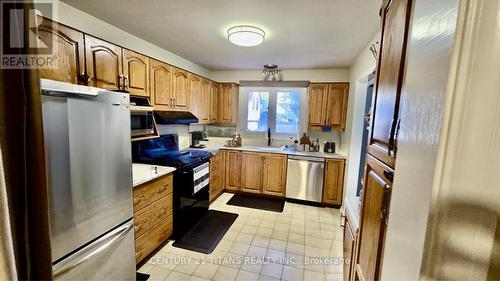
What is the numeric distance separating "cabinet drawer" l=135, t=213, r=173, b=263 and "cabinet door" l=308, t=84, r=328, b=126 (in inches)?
106

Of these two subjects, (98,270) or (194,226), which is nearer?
(98,270)

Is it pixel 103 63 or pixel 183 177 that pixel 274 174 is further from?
pixel 103 63

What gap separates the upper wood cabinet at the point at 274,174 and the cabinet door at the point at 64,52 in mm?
2739

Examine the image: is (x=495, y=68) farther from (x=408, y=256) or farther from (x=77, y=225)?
(x=77, y=225)

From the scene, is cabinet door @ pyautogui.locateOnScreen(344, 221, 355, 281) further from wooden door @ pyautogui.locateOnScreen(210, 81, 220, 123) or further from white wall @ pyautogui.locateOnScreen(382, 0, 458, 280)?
wooden door @ pyautogui.locateOnScreen(210, 81, 220, 123)

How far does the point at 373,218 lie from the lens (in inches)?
34.0

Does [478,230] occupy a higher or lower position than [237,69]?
lower

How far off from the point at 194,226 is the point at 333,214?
2086mm

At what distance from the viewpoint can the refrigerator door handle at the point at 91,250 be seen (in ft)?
3.87

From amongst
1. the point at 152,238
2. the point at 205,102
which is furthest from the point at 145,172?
the point at 205,102

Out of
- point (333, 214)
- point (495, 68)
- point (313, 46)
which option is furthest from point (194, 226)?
point (495, 68)

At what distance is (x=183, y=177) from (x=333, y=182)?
7.67 feet

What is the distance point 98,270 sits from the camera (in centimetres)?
142

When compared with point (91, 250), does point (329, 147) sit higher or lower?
higher
